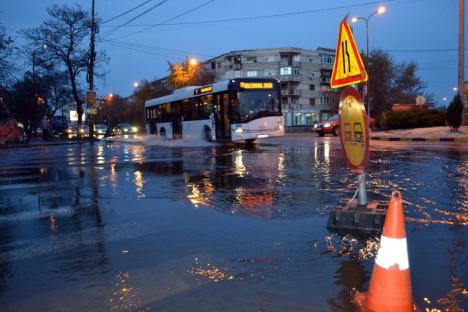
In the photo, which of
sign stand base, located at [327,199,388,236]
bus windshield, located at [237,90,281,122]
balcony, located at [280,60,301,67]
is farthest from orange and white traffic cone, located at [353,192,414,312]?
balcony, located at [280,60,301,67]

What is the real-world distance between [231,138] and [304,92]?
8534 cm

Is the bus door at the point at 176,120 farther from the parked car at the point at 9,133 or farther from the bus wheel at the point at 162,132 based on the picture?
the parked car at the point at 9,133

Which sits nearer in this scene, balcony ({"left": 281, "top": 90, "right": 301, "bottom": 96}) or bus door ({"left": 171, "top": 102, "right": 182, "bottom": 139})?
bus door ({"left": 171, "top": 102, "right": 182, "bottom": 139})

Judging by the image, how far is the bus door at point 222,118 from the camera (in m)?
24.9

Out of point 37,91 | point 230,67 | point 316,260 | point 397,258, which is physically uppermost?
point 230,67

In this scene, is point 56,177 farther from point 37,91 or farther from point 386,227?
point 37,91

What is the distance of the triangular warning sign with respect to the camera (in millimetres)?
5401

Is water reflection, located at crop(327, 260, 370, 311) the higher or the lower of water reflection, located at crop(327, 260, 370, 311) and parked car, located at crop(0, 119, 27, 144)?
the lower

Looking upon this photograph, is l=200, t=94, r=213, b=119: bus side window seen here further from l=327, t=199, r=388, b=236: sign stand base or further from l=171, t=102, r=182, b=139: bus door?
l=327, t=199, r=388, b=236: sign stand base

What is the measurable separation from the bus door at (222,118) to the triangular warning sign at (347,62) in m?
18.9

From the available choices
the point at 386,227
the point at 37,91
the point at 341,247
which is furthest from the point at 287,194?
the point at 37,91

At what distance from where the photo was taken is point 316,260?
15.9 feet

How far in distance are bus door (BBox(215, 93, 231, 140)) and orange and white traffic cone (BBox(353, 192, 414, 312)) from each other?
69.0ft

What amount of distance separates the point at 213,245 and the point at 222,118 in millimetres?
20094
